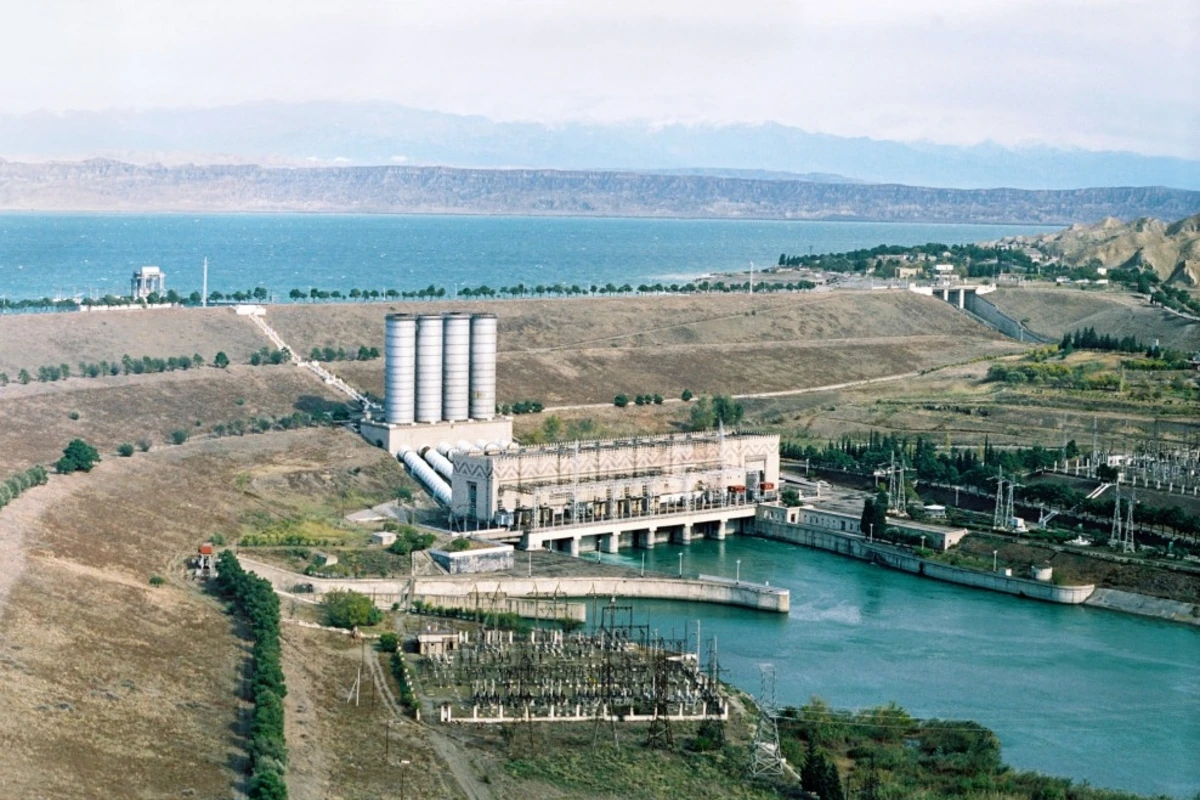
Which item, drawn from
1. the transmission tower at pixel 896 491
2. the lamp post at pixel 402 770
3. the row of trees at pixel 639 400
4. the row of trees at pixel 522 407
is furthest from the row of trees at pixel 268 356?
the lamp post at pixel 402 770

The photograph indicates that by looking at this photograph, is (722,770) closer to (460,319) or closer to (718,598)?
(718,598)

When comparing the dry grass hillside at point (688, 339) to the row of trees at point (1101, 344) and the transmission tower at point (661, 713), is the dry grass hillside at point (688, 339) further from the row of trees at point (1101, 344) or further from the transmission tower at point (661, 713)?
the transmission tower at point (661, 713)

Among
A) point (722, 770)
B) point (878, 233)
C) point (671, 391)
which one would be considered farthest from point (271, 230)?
point (722, 770)

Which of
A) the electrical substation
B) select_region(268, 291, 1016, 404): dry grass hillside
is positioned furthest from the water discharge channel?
select_region(268, 291, 1016, 404): dry grass hillside

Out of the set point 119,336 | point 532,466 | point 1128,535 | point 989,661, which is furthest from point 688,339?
point 989,661

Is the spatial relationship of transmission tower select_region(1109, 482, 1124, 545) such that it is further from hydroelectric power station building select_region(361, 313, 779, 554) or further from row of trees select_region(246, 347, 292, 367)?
row of trees select_region(246, 347, 292, 367)

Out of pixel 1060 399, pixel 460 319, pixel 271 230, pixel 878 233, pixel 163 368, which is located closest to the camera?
pixel 460 319
